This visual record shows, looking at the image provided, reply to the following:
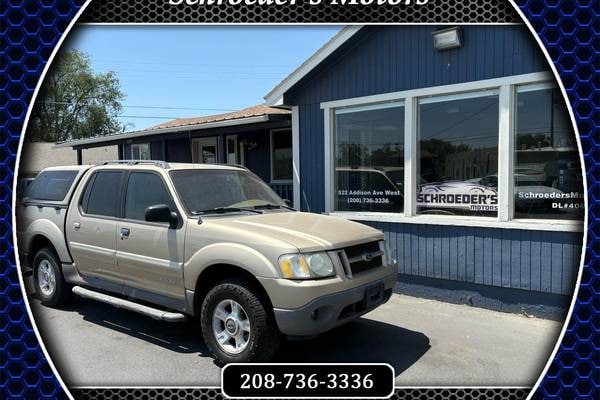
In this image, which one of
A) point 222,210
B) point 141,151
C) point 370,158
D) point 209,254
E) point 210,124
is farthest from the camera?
point 141,151

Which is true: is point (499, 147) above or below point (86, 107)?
below

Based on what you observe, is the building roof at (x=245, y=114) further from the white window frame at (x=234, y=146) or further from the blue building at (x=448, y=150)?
the blue building at (x=448, y=150)

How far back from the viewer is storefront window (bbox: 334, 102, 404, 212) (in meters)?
7.14

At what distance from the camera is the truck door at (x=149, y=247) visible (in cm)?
443

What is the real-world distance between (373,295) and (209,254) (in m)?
1.57

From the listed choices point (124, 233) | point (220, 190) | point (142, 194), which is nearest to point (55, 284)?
point (124, 233)

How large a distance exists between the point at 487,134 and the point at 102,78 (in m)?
29.8

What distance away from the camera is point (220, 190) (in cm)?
501

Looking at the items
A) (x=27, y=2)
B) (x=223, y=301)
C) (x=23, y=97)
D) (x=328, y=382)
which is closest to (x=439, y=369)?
(x=328, y=382)

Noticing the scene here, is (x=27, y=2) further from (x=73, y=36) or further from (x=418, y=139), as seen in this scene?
(x=418, y=139)

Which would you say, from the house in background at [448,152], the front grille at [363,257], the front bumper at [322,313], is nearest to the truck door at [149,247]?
the front bumper at [322,313]

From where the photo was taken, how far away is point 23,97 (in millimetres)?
3756

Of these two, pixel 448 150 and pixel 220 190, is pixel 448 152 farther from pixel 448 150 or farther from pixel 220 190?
pixel 220 190

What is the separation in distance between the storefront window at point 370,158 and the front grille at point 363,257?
108 inches
